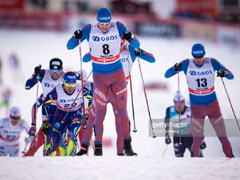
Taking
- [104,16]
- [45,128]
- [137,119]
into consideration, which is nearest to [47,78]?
[45,128]

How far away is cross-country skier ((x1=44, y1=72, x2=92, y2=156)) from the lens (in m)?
6.23

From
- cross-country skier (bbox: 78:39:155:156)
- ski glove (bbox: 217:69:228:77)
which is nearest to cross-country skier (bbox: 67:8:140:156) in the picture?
cross-country skier (bbox: 78:39:155:156)

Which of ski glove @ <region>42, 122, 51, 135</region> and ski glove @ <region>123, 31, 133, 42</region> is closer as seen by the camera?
ski glove @ <region>123, 31, 133, 42</region>

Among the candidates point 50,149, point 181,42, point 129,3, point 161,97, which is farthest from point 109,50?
point 129,3

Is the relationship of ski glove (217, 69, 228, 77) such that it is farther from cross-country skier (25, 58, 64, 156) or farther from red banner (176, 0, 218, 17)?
red banner (176, 0, 218, 17)

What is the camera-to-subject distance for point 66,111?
6457 millimetres

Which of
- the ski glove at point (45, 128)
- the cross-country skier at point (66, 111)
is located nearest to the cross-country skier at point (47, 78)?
the cross-country skier at point (66, 111)

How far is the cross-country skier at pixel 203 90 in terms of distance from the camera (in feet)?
19.6

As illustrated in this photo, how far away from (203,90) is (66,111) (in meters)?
2.19

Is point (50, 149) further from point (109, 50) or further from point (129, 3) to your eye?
point (129, 3)

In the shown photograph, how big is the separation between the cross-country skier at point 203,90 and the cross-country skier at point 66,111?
1.48 m

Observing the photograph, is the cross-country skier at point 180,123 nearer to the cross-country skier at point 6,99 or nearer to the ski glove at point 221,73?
the ski glove at point 221,73

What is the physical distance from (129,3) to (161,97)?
1098cm

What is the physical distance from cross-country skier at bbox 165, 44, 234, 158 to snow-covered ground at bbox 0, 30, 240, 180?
0.26 metres
